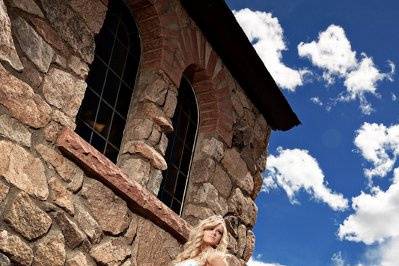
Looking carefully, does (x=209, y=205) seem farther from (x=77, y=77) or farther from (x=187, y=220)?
(x=77, y=77)

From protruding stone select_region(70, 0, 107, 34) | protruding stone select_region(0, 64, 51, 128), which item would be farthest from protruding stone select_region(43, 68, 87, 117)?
protruding stone select_region(70, 0, 107, 34)

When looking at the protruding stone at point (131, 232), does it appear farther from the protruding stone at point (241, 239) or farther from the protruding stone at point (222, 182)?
the protruding stone at point (241, 239)

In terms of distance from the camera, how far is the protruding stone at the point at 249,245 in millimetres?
6472

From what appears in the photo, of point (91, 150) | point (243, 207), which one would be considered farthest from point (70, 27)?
point (243, 207)

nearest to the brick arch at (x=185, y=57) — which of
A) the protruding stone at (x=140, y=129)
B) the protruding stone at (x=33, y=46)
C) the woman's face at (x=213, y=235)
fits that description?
the protruding stone at (x=140, y=129)

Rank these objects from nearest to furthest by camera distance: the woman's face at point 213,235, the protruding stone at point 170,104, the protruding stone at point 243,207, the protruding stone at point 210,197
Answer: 1. the woman's face at point 213,235
2. the protruding stone at point 170,104
3. the protruding stone at point 210,197
4. the protruding stone at point 243,207

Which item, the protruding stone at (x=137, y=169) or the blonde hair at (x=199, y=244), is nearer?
the blonde hair at (x=199, y=244)

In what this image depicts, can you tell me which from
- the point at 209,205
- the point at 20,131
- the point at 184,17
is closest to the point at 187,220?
the point at 209,205

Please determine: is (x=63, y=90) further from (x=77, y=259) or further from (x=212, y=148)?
(x=212, y=148)

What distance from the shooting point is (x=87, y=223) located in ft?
13.5

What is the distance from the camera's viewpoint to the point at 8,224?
3.47m

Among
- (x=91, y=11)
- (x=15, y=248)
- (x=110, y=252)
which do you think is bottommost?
(x=15, y=248)

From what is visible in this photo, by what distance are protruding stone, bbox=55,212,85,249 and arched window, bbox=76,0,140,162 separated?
95 cm

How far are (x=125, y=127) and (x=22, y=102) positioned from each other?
1.56 metres
